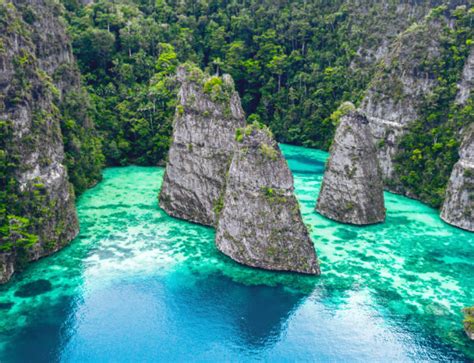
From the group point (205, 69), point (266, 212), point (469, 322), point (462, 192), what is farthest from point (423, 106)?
point (469, 322)

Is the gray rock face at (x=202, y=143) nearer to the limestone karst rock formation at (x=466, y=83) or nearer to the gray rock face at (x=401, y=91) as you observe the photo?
the gray rock face at (x=401, y=91)

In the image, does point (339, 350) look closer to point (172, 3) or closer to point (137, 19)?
point (137, 19)

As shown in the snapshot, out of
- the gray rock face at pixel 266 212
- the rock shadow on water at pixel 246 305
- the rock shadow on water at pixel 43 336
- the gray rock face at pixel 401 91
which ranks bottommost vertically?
the rock shadow on water at pixel 43 336

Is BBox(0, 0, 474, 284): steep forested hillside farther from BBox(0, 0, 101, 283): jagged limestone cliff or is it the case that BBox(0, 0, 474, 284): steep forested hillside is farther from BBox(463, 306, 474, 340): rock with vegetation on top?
BBox(463, 306, 474, 340): rock with vegetation on top

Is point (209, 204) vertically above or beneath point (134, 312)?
above

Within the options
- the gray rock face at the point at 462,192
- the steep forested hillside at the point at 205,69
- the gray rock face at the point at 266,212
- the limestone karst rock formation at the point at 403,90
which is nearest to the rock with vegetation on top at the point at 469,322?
the gray rock face at the point at 266,212

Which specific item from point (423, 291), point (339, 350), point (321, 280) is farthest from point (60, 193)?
point (423, 291)

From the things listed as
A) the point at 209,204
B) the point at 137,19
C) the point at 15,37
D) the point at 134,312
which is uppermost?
the point at 137,19
